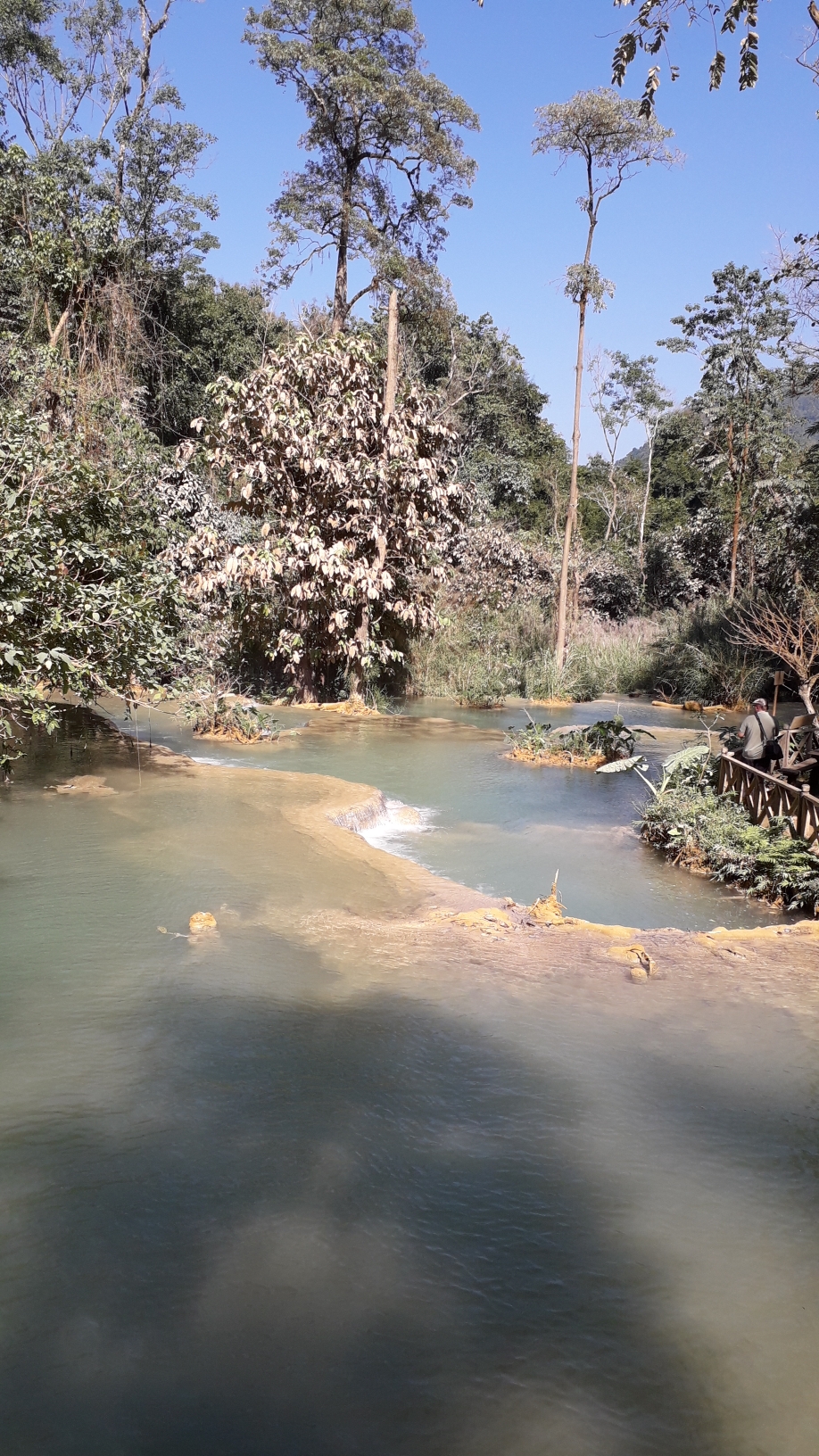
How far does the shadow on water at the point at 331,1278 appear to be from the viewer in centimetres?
329

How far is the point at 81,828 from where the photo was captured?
9242 millimetres

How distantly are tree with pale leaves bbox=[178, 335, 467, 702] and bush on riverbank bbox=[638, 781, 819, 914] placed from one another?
7.71 metres

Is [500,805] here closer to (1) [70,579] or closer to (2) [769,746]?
(2) [769,746]

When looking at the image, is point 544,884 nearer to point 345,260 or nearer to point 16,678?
point 16,678

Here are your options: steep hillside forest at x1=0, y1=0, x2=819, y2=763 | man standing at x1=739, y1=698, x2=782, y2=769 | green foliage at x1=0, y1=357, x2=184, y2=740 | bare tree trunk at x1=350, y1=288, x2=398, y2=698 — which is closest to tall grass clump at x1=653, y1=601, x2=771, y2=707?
steep hillside forest at x1=0, y1=0, x2=819, y2=763

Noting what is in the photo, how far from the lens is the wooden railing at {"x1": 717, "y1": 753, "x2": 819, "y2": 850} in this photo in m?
8.56

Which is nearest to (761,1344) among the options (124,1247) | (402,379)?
(124,1247)

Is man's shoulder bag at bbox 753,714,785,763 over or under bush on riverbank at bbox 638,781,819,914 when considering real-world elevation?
over

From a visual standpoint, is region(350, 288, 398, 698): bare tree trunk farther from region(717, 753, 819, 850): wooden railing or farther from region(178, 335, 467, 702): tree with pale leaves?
region(717, 753, 819, 850): wooden railing

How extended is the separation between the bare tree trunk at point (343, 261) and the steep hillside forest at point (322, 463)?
0.07 metres

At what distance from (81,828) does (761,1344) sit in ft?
22.9

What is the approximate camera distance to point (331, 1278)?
387 centimetres

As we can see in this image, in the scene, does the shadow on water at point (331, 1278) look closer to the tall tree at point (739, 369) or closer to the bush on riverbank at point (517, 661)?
the bush on riverbank at point (517, 661)

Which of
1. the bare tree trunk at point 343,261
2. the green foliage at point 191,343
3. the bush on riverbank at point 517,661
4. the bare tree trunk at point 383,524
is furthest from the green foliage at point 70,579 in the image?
the green foliage at point 191,343
